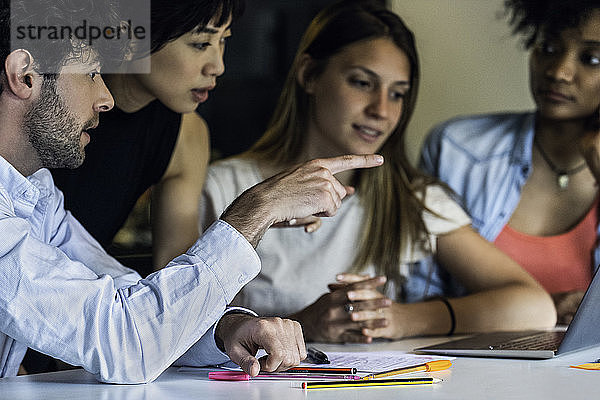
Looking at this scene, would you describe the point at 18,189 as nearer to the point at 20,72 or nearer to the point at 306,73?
the point at 20,72

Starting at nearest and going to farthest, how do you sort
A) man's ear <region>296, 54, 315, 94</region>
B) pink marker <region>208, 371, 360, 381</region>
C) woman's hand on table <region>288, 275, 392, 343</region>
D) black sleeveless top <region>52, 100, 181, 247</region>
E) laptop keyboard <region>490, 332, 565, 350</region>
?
pink marker <region>208, 371, 360, 381</region> < laptop keyboard <region>490, 332, 565, 350</region> < woman's hand on table <region>288, 275, 392, 343</region> < black sleeveless top <region>52, 100, 181, 247</region> < man's ear <region>296, 54, 315, 94</region>

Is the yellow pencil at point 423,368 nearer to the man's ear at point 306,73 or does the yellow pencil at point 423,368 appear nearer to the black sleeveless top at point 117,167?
the black sleeveless top at point 117,167

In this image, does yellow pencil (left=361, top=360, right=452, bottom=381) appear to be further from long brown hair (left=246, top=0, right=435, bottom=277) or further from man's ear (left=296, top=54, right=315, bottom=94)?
man's ear (left=296, top=54, right=315, bottom=94)

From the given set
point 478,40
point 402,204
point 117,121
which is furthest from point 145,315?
point 478,40

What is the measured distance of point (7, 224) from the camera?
3.40ft

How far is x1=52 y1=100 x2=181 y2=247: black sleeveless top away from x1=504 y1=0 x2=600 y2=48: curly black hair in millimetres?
1093

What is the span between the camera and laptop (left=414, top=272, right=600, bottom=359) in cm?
129

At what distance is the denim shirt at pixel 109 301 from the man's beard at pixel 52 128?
8 cm

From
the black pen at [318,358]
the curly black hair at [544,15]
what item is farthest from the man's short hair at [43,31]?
the curly black hair at [544,15]

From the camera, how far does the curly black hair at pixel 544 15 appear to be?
2.26m

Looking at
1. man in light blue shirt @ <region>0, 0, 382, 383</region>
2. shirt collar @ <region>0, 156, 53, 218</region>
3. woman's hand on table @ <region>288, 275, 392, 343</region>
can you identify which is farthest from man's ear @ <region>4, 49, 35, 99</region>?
woman's hand on table @ <region>288, 275, 392, 343</region>

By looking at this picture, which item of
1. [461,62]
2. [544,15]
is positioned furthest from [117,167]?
[461,62]

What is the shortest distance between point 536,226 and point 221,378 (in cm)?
140

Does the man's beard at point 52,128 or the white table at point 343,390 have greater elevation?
the man's beard at point 52,128
